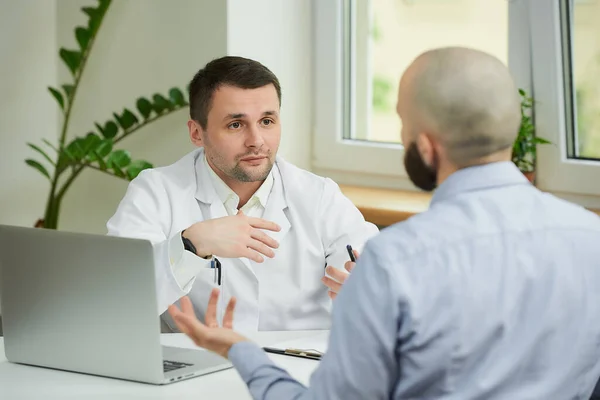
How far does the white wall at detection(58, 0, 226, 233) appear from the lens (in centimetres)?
363

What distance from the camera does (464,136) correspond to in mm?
1408

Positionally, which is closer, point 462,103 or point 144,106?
point 462,103

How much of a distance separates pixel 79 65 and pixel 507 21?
1.56 m

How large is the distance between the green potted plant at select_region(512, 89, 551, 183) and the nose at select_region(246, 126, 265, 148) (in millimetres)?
992

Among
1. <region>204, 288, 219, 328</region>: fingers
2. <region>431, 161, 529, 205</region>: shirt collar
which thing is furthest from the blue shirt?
<region>204, 288, 219, 328</region>: fingers

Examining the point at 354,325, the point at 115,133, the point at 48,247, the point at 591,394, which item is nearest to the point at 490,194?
the point at 354,325

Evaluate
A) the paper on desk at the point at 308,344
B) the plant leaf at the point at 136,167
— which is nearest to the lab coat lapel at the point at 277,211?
the paper on desk at the point at 308,344

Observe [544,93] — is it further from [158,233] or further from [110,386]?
[110,386]

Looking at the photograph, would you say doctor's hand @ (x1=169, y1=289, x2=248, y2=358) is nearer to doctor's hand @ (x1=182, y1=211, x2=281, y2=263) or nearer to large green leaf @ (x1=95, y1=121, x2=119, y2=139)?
doctor's hand @ (x1=182, y1=211, x2=281, y2=263)

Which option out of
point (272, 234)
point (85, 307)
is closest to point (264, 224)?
Answer: point (272, 234)

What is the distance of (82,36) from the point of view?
3.73m

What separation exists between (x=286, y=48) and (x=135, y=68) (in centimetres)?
58

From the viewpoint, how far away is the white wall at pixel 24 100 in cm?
389

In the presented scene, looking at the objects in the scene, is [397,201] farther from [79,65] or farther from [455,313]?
[455,313]
